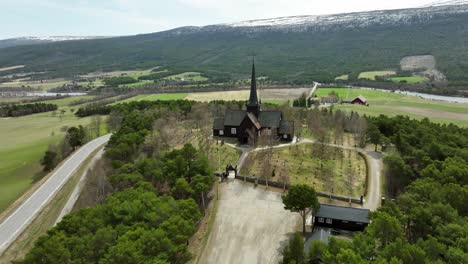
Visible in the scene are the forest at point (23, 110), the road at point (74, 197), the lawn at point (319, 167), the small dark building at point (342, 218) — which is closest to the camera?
the small dark building at point (342, 218)

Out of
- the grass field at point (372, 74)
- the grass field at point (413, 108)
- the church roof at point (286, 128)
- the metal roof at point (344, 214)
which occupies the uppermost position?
the grass field at point (372, 74)

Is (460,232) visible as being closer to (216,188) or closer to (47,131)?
(216,188)

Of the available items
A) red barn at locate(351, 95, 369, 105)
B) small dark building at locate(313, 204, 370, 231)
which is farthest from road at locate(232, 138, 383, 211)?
red barn at locate(351, 95, 369, 105)

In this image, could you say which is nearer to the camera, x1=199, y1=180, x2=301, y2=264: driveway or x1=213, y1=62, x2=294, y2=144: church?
x1=199, y1=180, x2=301, y2=264: driveway

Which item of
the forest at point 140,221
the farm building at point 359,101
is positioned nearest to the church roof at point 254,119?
the forest at point 140,221

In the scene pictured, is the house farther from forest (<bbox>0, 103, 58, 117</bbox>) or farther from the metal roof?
forest (<bbox>0, 103, 58, 117</bbox>)

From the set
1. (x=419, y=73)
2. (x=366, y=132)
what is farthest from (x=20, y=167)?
(x=419, y=73)

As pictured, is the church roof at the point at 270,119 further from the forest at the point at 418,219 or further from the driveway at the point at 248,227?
the forest at the point at 418,219

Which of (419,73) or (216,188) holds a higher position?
(419,73)
